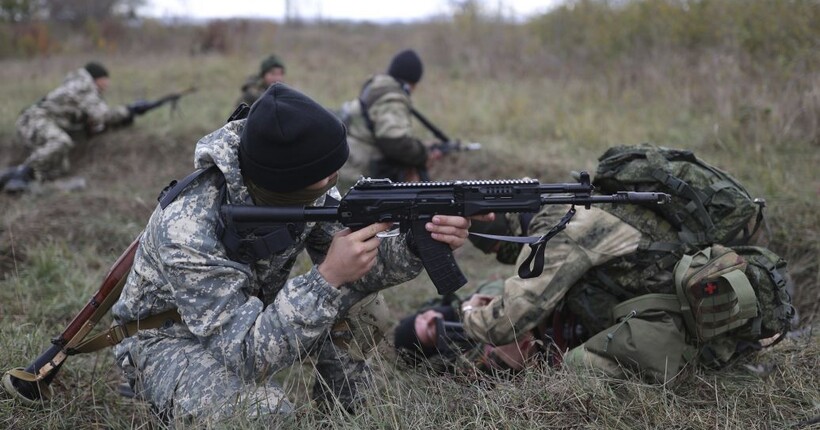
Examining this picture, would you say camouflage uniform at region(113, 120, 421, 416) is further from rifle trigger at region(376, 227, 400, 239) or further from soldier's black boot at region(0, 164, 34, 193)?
soldier's black boot at region(0, 164, 34, 193)

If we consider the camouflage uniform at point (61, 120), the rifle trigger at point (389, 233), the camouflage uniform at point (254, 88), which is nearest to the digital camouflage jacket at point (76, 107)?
the camouflage uniform at point (61, 120)

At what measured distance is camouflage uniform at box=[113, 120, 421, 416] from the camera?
2418 millimetres

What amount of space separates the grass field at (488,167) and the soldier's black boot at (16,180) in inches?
7.7

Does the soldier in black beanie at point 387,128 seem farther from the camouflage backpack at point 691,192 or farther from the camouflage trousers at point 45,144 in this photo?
the camouflage trousers at point 45,144

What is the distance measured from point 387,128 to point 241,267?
3779mm

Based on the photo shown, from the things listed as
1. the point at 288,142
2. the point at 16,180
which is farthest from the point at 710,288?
the point at 16,180

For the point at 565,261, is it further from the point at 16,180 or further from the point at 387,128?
the point at 16,180

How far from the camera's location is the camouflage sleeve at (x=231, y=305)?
2.41 m

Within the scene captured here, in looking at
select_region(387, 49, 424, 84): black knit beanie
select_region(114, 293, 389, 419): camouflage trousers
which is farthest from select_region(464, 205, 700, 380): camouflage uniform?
select_region(387, 49, 424, 84): black knit beanie

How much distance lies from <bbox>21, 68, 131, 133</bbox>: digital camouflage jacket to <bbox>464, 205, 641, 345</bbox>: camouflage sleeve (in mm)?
7599

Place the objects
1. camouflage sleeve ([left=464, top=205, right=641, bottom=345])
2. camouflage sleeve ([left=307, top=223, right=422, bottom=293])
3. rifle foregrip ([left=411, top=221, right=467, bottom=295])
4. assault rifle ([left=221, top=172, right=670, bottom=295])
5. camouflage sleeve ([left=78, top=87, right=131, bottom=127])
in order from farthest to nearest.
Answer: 1. camouflage sleeve ([left=78, top=87, right=131, bottom=127])
2. camouflage sleeve ([left=464, top=205, right=641, bottom=345])
3. camouflage sleeve ([left=307, top=223, right=422, bottom=293])
4. rifle foregrip ([left=411, top=221, right=467, bottom=295])
5. assault rifle ([left=221, top=172, right=670, bottom=295])

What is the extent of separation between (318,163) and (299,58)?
46.1ft

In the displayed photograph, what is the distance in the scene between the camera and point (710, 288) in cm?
269

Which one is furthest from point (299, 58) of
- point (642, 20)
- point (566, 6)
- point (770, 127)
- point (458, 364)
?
point (458, 364)
